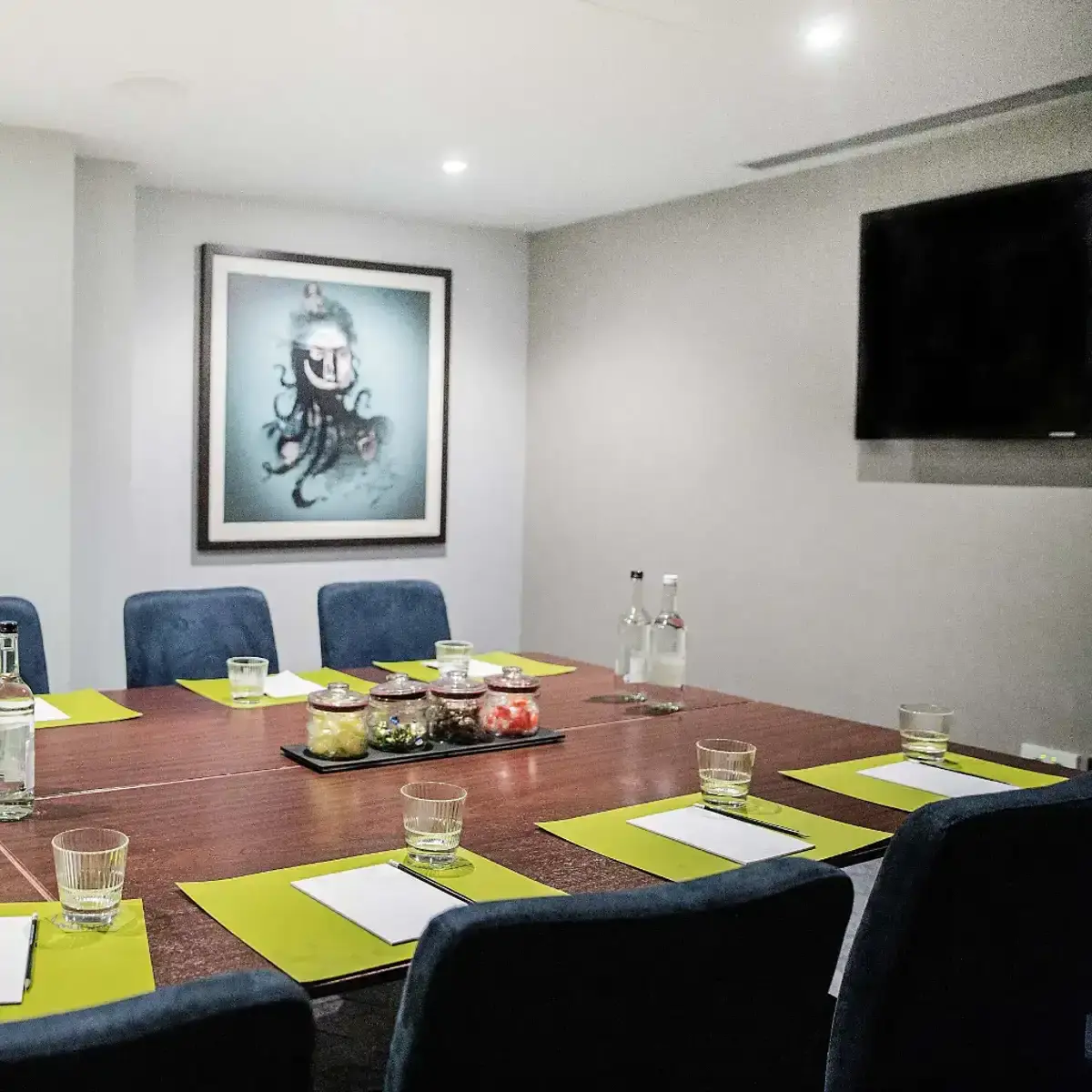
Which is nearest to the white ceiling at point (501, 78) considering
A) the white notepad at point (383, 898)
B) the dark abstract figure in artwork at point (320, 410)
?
the dark abstract figure in artwork at point (320, 410)

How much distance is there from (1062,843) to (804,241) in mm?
3733

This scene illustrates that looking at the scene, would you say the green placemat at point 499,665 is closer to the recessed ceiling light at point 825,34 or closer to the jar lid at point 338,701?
the jar lid at point 338,701

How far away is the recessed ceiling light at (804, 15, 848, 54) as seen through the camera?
126 inches

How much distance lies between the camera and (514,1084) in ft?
3.31

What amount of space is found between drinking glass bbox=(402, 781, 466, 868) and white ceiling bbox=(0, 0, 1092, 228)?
7.34 feet

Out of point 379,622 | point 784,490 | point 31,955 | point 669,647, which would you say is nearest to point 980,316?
point 784,490

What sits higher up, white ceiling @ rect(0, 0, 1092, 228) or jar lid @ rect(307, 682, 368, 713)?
white ceiling @ rect(0, 0, 1092, 228)

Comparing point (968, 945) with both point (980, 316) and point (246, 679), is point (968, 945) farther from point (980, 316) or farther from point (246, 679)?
point (980, 316)

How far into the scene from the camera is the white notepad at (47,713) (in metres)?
2.53

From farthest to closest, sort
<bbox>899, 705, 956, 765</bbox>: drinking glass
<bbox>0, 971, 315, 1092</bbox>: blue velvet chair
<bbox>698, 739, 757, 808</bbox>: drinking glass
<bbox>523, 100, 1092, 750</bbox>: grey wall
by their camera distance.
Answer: <bbox>523, 100, 1092, 750</bbox>: grey wall < <bbox>899, 705, 956, 765</bbox>: drinking glass < <bbox>698, 739, 757, 808</bbox>: drinking glass < <bbox>0, 971, 315, 1092</bbox>: blue velvet chair

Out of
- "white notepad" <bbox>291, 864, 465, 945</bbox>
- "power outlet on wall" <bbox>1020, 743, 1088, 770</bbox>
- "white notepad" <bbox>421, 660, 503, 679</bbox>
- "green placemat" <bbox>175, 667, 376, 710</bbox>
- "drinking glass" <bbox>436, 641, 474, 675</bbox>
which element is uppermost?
"drinking glass" <bbox>436, 641, 474, 675</bbox>

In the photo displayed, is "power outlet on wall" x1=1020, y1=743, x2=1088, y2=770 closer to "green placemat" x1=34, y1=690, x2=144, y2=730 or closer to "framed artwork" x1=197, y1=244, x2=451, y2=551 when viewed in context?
"green placemat" x1=34, y1=690, x2=144, y2=730

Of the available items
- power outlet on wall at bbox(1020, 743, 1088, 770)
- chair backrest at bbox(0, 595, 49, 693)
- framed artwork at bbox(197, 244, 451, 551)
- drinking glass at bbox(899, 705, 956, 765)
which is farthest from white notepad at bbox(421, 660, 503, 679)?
framed artwork at bbox(197, 244, 451, 551)

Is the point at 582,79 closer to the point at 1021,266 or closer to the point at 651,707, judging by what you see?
the point at 1021,266
